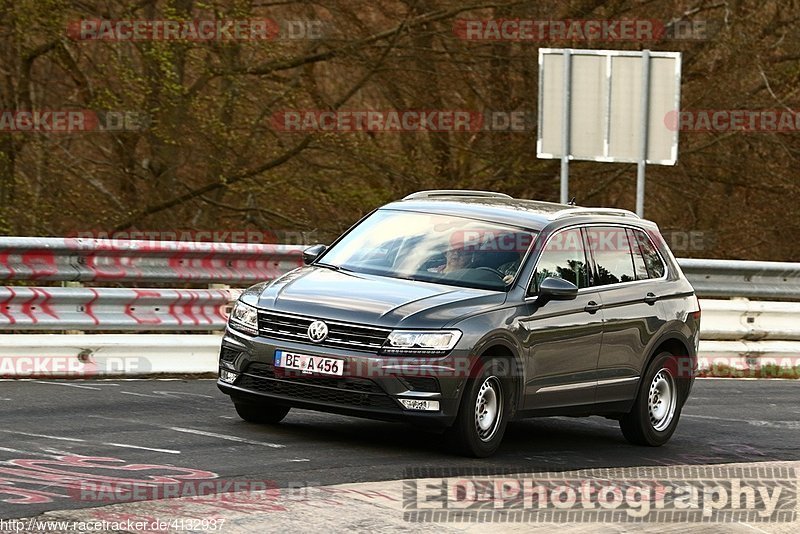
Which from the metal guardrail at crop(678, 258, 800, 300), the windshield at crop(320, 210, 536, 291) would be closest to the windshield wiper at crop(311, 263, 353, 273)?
the windshield at crop(320, 210, 536, 291)

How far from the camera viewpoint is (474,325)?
9656 mm

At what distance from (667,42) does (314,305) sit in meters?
14.9

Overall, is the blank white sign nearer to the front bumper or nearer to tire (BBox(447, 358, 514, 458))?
tire (BBox(447, 358, 514, 458))

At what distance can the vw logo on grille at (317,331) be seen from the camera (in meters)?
9.60

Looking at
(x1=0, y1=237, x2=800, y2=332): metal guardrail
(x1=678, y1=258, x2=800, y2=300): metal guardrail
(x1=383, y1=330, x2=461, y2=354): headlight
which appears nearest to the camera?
(x1=383, y1=330, x2=461, y2=354): headlight

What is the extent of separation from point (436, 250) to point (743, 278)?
8.11 meters

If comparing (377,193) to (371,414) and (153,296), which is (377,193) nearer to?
(153,296)

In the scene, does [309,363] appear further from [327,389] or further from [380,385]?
[380,385]

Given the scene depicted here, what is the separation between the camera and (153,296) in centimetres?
1339

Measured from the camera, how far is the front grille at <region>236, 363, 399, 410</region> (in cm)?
953

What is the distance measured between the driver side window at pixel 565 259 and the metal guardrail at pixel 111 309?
13.5ft

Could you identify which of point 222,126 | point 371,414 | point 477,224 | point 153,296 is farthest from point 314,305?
point 222,126

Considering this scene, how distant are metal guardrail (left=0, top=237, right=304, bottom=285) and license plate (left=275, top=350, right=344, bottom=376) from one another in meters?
3.94

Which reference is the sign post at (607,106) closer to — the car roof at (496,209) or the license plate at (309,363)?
the car roof at (496,209)
